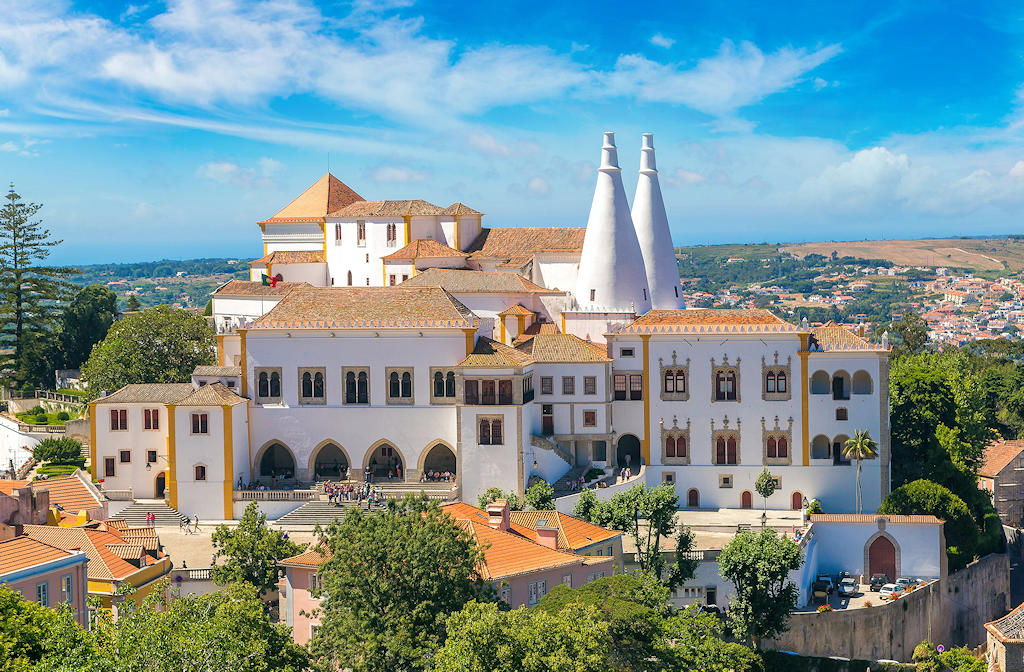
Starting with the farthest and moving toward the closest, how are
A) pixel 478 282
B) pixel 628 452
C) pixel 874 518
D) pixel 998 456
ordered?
1. pixel 998 456
2. pixel 478 282
3. pixel 628 452
4. pixel 874 518

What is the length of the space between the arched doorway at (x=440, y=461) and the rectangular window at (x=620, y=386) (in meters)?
6.87

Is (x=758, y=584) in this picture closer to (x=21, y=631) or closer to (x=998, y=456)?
(x=21, y=631)

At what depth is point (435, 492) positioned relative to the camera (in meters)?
52.9

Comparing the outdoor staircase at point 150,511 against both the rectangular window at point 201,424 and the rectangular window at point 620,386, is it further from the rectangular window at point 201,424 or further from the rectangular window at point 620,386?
the rectangular window at point 620,386

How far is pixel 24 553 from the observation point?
1420 inches

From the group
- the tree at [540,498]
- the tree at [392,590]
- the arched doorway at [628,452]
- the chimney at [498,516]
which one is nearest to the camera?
the tree at [392,590]

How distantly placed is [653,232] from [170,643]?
38.9m

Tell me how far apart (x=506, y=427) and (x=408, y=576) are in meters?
17.6

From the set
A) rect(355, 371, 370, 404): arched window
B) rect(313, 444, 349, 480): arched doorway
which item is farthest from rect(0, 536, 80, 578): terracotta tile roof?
rect(355, 371, 370, 404): arched window

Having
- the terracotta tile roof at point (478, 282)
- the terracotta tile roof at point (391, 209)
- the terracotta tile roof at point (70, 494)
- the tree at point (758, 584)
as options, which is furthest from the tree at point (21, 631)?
the terracotta tile roof at point (391, 209)

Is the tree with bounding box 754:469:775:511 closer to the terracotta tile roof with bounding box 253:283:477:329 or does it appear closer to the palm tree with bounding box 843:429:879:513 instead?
the palm tree with bounding box 843:429:879:513

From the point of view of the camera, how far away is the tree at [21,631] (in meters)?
28.1

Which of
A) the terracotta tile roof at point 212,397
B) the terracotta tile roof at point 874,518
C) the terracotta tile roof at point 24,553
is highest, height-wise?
the terracotta tile roof at point 212,397

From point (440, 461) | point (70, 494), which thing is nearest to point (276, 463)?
point (440, 461)
